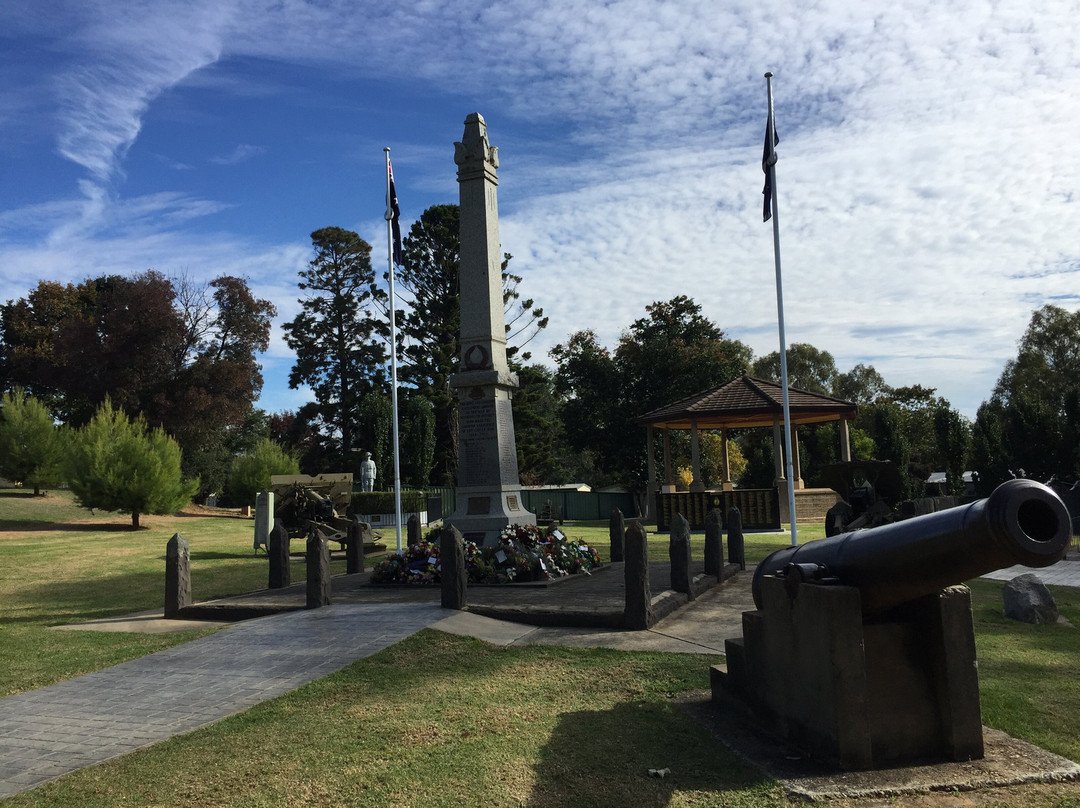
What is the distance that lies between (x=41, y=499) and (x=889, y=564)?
32591 mm

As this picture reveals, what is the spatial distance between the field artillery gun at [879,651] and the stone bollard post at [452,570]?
439cm

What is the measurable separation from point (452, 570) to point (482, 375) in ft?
14.1

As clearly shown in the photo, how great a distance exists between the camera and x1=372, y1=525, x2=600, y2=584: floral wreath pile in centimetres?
1024

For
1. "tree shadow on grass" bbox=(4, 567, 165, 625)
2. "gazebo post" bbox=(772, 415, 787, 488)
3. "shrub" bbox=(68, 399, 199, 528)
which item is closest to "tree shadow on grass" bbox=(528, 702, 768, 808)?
"tree shadow on grass" bbox=(4, 567, 165, 625)

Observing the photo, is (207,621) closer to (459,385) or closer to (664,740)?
(459,385)

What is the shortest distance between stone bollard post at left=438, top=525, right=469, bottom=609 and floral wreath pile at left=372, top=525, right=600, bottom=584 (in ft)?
6.70

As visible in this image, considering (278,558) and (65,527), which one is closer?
(278,558)

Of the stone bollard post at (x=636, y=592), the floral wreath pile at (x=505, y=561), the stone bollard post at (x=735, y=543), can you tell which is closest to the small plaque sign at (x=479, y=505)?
Result: the floral wreath pile at (x=505, y=561)

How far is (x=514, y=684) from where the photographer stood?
5.66 meters

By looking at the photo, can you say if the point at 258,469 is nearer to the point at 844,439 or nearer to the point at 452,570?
the point at 844,439

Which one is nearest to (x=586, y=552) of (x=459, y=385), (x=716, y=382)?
(x=459, y=385)

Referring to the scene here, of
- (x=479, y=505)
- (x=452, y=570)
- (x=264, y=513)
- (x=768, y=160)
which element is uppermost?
(x=768, y=160)

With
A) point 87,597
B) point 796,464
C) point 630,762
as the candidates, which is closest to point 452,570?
point 630,762

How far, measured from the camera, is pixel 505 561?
1034 cm
